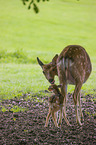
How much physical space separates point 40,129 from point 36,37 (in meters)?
22.2

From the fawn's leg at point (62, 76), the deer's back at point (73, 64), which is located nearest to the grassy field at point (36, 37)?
the fawn's leg at point (62, 76)

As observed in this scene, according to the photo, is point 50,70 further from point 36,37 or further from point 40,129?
point 36,37

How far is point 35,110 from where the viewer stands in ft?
24.6

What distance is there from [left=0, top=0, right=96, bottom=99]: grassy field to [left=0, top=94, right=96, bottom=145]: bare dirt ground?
2.10 m

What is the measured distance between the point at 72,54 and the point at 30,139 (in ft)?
6.98

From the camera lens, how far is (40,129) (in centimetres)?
597

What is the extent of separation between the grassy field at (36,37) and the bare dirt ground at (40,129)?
2103 mm

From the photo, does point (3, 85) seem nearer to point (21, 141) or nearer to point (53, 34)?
point (21, 141)

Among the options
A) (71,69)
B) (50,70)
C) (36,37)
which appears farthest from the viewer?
(36,37)

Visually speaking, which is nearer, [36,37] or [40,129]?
[40,129]

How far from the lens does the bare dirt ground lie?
17.8 feet

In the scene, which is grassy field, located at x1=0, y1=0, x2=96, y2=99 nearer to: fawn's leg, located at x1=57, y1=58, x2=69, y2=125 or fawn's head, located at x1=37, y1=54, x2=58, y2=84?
→ fawn's head, located at x1=37, y1=54, x2=58, y2=84

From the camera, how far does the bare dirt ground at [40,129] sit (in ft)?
17.8

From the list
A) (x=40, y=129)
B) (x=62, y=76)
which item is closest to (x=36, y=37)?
(x=40, y=129)
